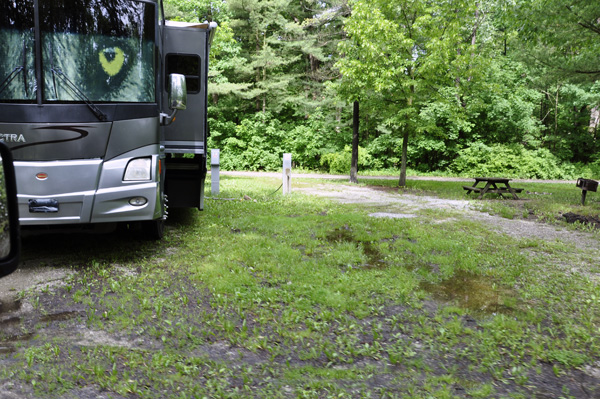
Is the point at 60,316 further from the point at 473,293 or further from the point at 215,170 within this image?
the point at 215,170

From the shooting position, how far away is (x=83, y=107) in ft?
16.5

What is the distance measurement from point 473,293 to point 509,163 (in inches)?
887

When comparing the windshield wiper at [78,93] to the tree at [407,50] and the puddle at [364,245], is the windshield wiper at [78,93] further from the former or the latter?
the tree at [407,50]

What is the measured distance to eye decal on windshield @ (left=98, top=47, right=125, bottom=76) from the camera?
17.0 ft

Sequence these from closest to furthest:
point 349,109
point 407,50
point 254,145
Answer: point 407,50
point 349,109
point 254,145

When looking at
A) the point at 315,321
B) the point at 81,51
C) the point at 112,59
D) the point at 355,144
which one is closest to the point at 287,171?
the point at 355,144

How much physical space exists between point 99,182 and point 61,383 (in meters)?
2.62

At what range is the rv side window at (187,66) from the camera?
7.48 m

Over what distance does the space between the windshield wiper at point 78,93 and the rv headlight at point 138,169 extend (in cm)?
58

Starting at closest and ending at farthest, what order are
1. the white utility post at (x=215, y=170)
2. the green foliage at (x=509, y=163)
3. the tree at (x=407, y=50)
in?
the white utility post at (x=215, y=170) → the tree at (x=407, y=50) → the green foliage at (x=509, y=163)

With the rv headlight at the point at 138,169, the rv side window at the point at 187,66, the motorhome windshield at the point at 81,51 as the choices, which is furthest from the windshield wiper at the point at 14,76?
the rv side window at the point at 187,66

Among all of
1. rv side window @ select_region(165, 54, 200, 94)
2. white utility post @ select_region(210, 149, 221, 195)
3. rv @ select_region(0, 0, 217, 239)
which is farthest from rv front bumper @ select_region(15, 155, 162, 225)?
white utility post @ select_region(210, 149, 221, 195)

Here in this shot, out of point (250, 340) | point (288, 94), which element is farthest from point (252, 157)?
point (250, 340)

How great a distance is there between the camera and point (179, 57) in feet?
24.6
